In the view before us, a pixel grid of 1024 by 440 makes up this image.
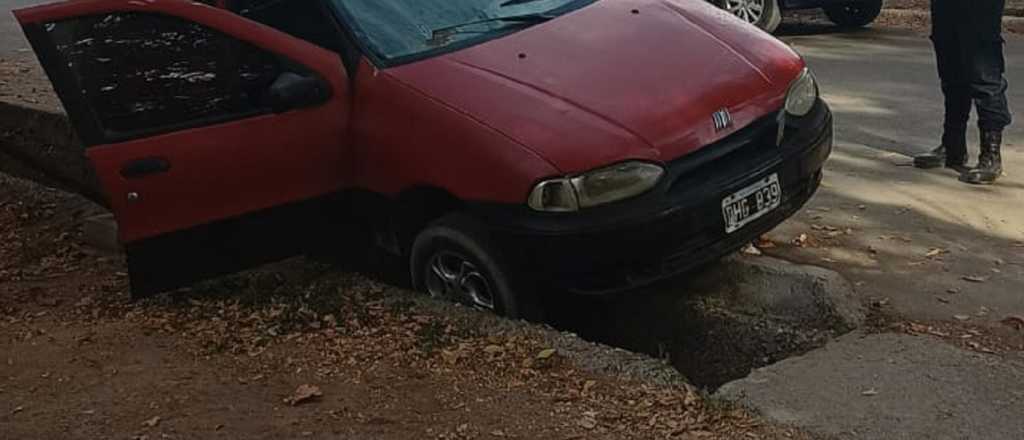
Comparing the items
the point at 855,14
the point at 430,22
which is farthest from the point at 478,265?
the point at 855,14

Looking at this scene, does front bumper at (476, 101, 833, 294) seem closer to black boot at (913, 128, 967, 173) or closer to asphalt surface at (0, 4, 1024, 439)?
asphalt surface at (0, 4, 1024, 439)

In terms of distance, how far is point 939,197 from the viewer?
6188 millimetres

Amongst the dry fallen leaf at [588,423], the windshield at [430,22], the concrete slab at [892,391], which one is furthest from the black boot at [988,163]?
the dry fallen leaf at [588,423]

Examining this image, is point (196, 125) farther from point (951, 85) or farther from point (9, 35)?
point (9, 35)

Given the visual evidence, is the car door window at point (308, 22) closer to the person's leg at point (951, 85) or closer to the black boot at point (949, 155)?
the person's leg at point (951, 85)

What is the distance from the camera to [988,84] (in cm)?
629

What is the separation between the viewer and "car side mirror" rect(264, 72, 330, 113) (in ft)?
16.1

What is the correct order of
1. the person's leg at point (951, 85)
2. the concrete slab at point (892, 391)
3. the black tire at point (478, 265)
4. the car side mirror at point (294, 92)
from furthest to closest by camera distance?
the person's leg at point (951, 85)
the car side mirror at point (294, 92)
the black tire at point (478, 265)
the concrete slab at point (892, 391)

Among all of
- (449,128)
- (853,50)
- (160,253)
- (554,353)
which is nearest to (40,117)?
(160,253)

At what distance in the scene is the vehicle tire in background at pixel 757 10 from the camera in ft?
38.2

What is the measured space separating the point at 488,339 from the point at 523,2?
1716 millimetres

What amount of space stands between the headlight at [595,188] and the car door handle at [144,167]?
1569 millimetres

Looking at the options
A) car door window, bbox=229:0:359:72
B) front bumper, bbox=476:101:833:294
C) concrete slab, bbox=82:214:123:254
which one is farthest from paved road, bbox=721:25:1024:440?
concrete slab, bbox=82:214:123:254

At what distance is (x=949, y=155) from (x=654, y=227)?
3098mm
